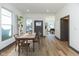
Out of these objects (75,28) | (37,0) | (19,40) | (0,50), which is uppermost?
(37,0)

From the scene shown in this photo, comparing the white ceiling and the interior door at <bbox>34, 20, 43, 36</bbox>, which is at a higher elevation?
the white ceiling

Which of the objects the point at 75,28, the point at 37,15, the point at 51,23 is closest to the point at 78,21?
the point at 75,28

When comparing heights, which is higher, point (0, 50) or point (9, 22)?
point (9, 22)

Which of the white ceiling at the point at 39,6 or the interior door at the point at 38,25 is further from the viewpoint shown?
the interior door at the point at 38,25

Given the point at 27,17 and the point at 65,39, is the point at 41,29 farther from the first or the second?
the point at 65,39

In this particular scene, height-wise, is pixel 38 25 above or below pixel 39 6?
below

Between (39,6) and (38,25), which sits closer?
(39,6)

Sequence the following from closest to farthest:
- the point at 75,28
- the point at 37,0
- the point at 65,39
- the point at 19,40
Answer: the point at 37,0, the point at 19,40, the point at 75,28, the point at 65,39

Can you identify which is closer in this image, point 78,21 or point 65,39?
point 78,21

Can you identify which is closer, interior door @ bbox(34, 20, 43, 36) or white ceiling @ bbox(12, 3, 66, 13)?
white ceiling @ bbox(12, 3, 66, 13)

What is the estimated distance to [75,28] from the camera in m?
6.03

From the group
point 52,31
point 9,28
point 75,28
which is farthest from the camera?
point 52,31

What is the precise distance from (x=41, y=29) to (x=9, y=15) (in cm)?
585

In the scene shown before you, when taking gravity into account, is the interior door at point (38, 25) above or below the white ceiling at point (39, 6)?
below
